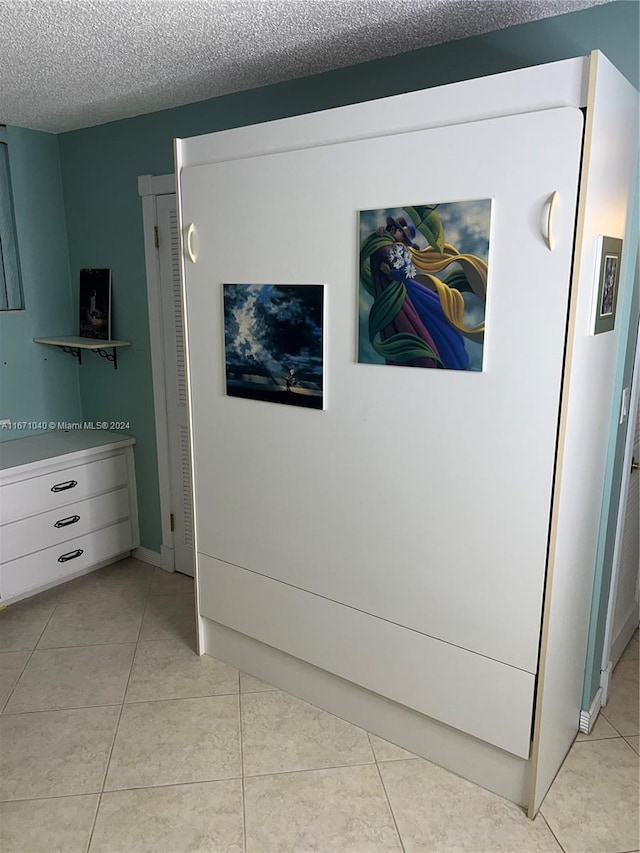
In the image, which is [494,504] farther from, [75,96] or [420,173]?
[75,96]

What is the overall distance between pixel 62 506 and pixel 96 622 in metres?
0.61

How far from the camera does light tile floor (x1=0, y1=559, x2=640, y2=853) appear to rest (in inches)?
75.3

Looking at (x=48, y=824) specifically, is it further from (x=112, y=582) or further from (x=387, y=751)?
(x=112, y=582)

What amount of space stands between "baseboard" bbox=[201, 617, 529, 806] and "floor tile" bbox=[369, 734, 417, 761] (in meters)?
0.02

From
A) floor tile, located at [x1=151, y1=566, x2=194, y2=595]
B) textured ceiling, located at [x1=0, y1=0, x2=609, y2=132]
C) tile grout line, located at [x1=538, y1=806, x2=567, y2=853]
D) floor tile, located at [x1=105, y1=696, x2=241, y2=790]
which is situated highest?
textured ceiling, located at [x1=0, y1=0, x2=609, y2=132]

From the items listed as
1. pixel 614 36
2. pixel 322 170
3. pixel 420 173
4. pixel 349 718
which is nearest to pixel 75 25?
pixel 322 170

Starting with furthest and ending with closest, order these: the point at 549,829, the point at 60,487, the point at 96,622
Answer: the point at 60,487, the point at 96,622, the point at 549,829

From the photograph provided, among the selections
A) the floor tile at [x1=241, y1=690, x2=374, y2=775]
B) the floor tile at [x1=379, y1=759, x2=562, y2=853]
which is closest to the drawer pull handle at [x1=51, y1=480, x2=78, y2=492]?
the floor tile at [x1=241, y1=690, x2=374, y2=775]

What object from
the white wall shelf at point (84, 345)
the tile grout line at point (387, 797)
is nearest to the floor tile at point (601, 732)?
the tile grout line at point (387, 797)

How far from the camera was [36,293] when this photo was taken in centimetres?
357

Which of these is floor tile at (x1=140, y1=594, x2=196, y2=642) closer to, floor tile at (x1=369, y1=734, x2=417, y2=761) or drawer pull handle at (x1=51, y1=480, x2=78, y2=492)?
drawer pull handle at (x1=51, y1=480, x2=78, y2=492)

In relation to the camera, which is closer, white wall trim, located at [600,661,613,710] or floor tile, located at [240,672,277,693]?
white wall trim, located at [600,661,613,710]

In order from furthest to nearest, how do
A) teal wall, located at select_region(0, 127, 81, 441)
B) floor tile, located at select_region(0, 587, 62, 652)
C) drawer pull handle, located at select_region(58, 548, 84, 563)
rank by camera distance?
teal wall, located at select_region(0, 127, 81, 441) < drawer pull handle, located at select_region(58, 548, 84, 563) < floor tile, located at select_region(0, 587, 62, 652)

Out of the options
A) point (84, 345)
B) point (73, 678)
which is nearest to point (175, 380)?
point (84, 345)
